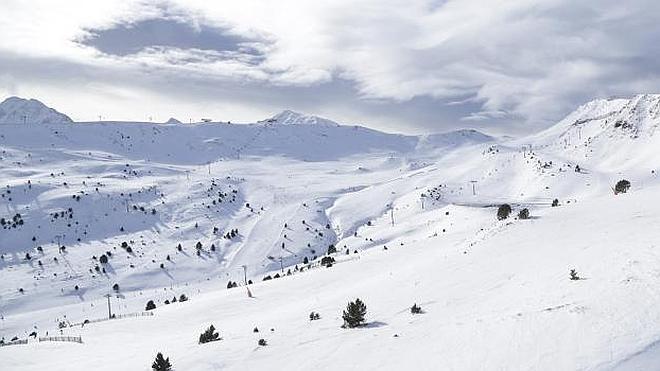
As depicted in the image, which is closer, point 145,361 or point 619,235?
point 145,361

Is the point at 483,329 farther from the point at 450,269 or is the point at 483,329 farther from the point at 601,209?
the point at 601,209

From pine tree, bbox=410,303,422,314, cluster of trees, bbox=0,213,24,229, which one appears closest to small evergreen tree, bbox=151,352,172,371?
pine tree, bbox=410,303,422,314

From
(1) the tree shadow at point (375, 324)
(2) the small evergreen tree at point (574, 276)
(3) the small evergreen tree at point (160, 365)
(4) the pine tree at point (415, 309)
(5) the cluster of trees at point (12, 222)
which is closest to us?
(3) the small evergreen tree at point (160, 365)

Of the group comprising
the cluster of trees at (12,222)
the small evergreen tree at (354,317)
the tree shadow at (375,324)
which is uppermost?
the cluster of trees at (12,222)

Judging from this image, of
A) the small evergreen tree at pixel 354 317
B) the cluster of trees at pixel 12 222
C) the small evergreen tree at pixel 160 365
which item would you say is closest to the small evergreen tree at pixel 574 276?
the small evergreen tree at pixel 354 317

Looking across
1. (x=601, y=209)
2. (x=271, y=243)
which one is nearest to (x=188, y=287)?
(x=271, y=243)

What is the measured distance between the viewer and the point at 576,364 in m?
13.4

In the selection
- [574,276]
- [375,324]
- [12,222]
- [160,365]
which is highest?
[12,222]

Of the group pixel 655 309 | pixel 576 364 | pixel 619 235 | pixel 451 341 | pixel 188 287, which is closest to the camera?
pixel 576 364

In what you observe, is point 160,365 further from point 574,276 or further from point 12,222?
point 12,222

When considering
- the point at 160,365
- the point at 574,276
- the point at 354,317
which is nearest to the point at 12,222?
the point at 160,365

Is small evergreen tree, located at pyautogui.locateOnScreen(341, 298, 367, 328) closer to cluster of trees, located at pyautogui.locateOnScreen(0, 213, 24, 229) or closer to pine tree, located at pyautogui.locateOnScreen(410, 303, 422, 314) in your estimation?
pine tree, located at pyautogui.locateOnScreen(410, 303, 422, 314)

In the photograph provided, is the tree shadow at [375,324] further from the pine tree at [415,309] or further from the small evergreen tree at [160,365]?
the small evergreen tree at [160,365]

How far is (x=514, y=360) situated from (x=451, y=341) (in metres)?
2.73
